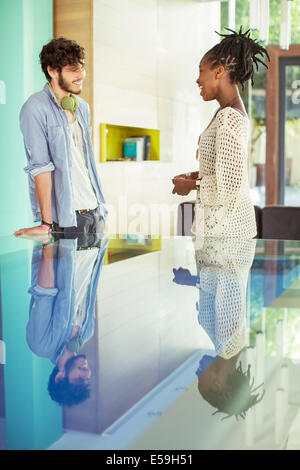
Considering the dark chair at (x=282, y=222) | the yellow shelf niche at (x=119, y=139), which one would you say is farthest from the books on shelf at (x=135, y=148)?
the dark chair at (x=282, y=222)

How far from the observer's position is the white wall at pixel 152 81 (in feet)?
17.1

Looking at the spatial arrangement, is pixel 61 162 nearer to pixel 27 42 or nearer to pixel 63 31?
pixel 27 42

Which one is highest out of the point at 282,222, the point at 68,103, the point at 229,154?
the point at 68,103

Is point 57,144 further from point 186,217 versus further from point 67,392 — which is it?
point 186,217

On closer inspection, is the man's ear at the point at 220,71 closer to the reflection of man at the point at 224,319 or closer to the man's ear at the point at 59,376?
the reflection of man at the point at 224,319

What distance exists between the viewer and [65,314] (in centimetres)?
83

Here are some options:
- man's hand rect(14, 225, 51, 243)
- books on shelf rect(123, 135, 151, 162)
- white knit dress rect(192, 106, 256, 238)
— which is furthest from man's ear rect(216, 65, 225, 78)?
books on shelf rect(123, 135, 151, 162)

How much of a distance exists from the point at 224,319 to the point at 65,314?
209mm

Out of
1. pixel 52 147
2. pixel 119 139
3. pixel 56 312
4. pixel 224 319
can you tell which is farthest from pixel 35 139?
pixel 119 139

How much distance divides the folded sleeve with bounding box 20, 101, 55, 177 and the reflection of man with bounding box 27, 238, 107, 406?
3.69ft

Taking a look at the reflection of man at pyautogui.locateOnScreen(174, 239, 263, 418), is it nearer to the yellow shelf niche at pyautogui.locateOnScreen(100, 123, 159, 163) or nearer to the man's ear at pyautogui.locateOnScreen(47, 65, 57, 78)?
the man's ear at pyautogui.locateOnScreen(47, 65, 57, 78)

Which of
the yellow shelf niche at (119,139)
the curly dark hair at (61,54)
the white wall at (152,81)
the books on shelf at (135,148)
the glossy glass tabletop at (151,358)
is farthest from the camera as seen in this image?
the books on shelf at (135,148)

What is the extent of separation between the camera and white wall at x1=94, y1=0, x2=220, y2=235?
17.1 ft

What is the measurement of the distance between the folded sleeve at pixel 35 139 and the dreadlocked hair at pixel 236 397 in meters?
2.11
